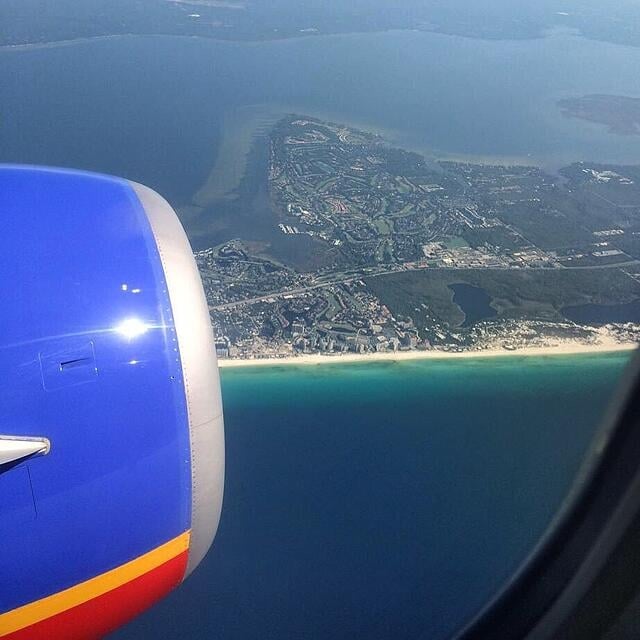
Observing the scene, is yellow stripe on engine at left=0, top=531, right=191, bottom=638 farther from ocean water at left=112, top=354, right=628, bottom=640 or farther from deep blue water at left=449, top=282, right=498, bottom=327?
deep blue water at left=449, top=282, right=498, bottom=327

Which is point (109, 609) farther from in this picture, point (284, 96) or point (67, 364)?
point (284, 96)

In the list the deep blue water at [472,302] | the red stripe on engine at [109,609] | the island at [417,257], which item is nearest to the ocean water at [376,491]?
the island at [417,257]

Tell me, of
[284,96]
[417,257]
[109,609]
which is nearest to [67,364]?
[109,609]

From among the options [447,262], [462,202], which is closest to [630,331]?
[447,262]

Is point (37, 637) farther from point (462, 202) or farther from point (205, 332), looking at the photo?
point (462, 202)

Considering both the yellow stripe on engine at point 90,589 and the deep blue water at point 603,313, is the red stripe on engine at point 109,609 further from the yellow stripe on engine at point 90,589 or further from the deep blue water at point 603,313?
the deep blue water at point 603,313

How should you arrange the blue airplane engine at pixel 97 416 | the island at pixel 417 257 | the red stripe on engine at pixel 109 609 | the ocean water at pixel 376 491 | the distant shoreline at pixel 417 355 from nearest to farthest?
the blue airplane engine at pixel 97 416 → the red stripe on engine at pixel 109 609 → the ocean water at pixel 376 491 → the distant shoreline at pixel 417 355 → the island at pixel 417 257

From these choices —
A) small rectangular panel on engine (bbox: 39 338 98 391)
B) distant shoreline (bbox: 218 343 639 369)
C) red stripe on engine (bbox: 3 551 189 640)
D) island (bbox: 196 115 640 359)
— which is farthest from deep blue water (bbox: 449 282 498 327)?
small rectangular panel on engine (bbox: 39 338 98 391)
